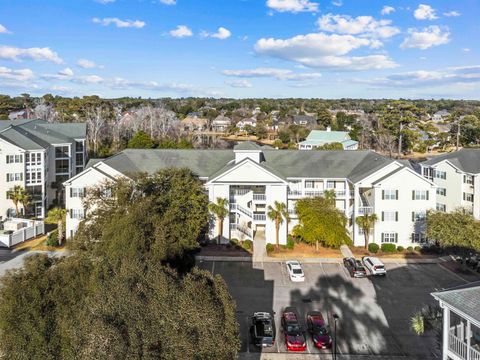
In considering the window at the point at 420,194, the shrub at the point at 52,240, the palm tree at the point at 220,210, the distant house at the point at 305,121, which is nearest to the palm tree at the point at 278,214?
the palm tree at the point at 220,210

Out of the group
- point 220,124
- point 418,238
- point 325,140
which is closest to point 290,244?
point 418,238

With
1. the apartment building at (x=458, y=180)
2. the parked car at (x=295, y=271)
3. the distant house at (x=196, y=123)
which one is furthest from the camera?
the distant house at (x=196, y=123)

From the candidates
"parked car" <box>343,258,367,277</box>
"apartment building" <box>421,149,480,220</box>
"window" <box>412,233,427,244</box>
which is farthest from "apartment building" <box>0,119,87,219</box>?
"apartment building" <box>421,149,480,220</box>

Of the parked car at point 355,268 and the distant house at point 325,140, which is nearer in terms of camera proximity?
the parked car at point 355,268

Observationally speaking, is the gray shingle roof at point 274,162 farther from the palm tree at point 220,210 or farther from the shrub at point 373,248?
the shrub at point 373,248

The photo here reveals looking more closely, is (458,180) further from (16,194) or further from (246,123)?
(246,123)

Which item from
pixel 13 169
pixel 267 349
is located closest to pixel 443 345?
pixel 267 349

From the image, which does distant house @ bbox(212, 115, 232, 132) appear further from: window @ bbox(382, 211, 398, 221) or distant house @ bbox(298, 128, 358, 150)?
window @ bbox(382, 211, 398, 221)
